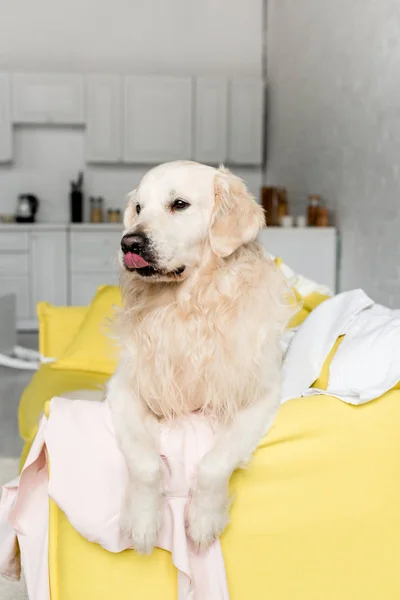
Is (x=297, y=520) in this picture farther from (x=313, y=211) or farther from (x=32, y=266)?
(x=32, y=266)

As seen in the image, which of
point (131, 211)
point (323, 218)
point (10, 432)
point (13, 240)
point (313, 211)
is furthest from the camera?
point (13, 240)

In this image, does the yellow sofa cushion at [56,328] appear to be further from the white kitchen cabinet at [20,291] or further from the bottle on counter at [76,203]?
the bottle on counter at [76,203]

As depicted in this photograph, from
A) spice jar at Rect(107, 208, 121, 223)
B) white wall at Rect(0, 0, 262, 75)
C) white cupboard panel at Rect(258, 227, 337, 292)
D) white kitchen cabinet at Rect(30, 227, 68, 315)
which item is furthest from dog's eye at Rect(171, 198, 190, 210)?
white wall at Rect(0, 0, 262, 75)

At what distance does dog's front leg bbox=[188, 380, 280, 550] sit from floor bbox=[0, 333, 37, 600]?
735 millimetres

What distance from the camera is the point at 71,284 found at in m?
6.12

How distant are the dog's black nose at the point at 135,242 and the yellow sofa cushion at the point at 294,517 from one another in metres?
0.42

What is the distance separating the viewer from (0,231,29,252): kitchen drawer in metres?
6.02

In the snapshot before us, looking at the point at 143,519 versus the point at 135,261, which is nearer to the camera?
the point at 143,519

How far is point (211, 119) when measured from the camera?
6438 mm

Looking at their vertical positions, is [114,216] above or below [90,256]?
above

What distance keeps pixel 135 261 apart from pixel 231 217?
0.23m

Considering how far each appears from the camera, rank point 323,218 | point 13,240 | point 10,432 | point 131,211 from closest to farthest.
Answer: point 131,211 < point 10,432 < point 323,218 < point 13,240

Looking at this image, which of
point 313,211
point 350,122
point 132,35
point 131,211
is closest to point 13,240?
point 132,35

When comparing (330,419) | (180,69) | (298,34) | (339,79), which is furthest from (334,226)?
(330,419)
